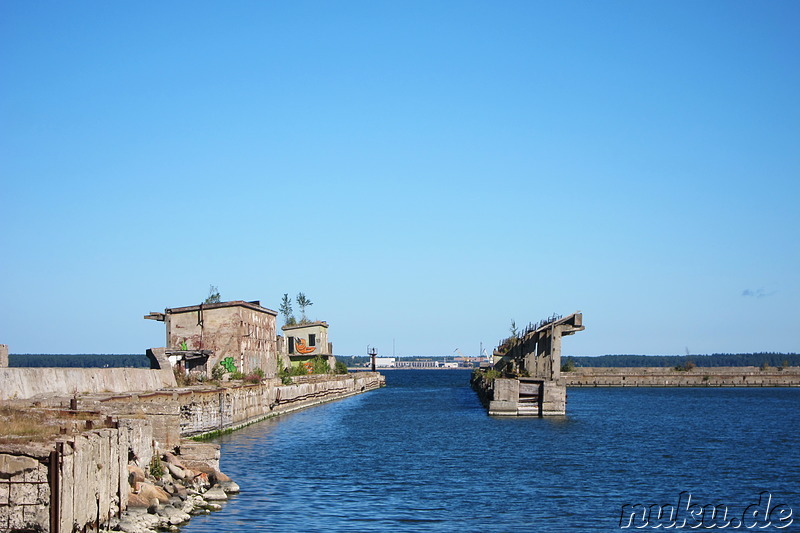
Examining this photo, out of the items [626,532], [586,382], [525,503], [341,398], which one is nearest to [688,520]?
[626,532]

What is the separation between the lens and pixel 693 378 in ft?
370

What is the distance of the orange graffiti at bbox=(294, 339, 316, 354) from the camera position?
10456cm

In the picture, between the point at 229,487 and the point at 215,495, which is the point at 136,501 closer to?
the point at 215,495

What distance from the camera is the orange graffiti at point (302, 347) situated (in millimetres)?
104562

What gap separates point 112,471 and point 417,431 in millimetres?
31167

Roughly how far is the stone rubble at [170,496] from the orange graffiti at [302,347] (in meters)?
77.8

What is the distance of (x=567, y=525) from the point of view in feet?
74.8

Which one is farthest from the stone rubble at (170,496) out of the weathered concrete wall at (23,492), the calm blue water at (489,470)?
the weathered concrete wall at (23,492)

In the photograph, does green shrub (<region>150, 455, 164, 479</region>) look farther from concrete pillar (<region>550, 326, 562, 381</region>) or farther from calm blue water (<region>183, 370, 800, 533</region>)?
concrete pillar (<region>550, 326, 562, 381</region>)

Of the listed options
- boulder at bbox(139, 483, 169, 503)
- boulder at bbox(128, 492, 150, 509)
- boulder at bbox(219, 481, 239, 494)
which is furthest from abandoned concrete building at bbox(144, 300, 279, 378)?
boulder at bbox(128, 492, 150, 509)

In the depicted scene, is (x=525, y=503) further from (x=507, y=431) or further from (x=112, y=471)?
(x=507, y=431)

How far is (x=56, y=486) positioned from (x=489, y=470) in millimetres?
19317

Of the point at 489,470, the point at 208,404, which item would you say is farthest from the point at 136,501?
the point at 208,404

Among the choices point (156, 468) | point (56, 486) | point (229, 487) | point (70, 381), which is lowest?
point (229, 487)
